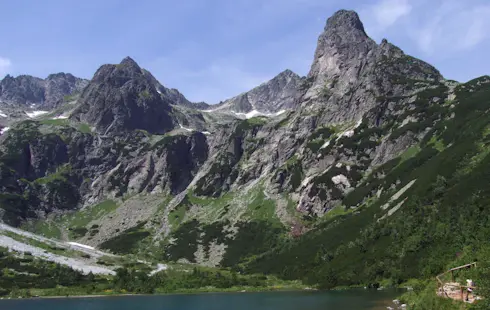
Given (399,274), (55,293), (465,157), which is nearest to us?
(399,274)

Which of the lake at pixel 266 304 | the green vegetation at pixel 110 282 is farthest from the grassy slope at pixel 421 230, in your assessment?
the green vegetation at pixel 110 282

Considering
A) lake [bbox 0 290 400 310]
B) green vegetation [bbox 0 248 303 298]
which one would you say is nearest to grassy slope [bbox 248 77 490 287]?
lake [bbox 0 290 400 310]

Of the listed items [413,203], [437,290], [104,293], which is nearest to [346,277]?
[413,203]

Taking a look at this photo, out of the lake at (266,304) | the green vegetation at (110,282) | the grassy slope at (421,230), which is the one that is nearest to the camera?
the lake at (266,304)

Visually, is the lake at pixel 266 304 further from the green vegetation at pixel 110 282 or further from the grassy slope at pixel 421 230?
the green vegetation at pixel 110 282

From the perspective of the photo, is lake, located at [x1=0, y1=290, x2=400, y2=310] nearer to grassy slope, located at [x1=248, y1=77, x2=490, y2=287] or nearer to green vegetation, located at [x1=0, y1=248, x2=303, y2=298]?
grassy slope, located at [x1=248, y1=77, x2=490, y2=287]

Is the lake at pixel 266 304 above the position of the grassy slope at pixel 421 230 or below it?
below

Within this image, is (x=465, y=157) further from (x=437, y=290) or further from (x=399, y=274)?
(x=437, y=290)

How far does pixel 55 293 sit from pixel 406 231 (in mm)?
127948

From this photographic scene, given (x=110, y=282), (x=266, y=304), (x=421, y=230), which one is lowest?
(x=110, y=282)

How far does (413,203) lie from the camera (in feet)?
536

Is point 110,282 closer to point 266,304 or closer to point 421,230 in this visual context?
point 266,304

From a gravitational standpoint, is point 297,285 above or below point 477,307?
below

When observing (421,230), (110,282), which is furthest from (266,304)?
(110,282)
